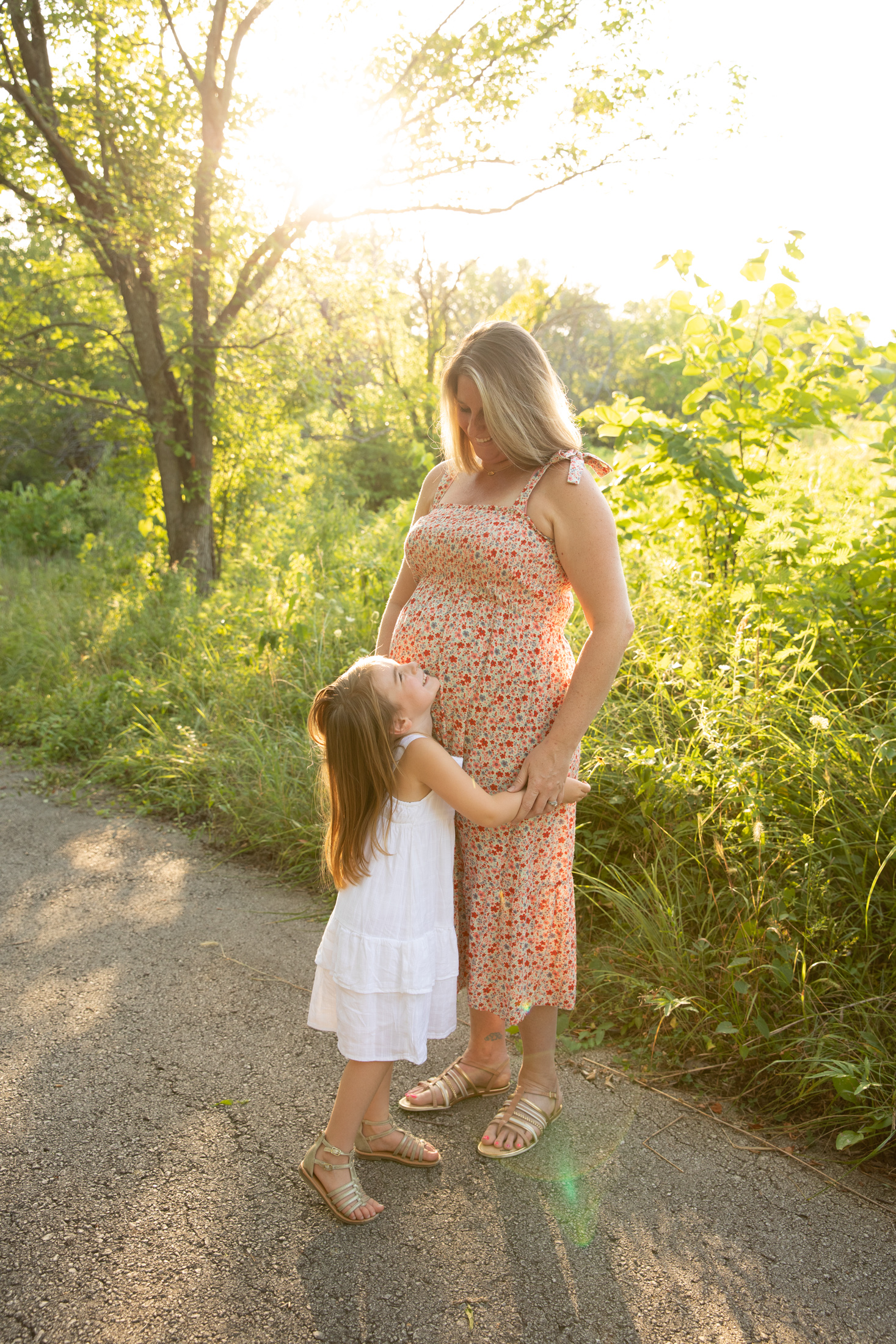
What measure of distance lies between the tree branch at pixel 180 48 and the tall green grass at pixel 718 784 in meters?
5.23

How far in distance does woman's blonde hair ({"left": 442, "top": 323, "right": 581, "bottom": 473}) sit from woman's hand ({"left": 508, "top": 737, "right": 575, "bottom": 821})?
694 millimetres

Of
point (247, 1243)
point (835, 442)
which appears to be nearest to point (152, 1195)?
point (247, 1243)

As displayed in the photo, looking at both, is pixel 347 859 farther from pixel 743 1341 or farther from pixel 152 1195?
pixel 743 1341

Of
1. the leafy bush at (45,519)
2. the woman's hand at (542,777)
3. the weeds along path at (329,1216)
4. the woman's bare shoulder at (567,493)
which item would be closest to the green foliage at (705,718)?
the weeds along path at (329,1216)

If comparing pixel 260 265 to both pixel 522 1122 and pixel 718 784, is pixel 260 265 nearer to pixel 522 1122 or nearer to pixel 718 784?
pixel 718 784

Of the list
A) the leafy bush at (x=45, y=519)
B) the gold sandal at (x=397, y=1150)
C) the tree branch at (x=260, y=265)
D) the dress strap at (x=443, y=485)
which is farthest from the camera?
the leafy bush at (x=45, y=519)

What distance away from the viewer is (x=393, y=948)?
6.59ft

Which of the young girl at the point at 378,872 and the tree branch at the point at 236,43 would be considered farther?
the tree branch at the point at 236,43

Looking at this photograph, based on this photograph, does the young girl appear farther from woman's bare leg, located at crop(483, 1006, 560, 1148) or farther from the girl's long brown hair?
woman's bare leg, located at crop(483, 1006, 560, 1148)

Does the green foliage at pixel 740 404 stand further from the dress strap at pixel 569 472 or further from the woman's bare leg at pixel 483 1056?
the woman's bare leg at pixel 483 1056

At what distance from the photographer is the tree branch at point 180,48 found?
24.1ft

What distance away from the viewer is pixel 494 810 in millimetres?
2039

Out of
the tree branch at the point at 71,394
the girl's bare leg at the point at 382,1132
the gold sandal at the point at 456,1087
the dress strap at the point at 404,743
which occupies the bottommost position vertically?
the gold sandal at the point at 456,1087

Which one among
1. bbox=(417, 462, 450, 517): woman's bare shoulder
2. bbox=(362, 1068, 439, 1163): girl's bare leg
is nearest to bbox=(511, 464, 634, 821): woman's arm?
bbox=(417, 462, 450, 517): woman's bare shoulder
